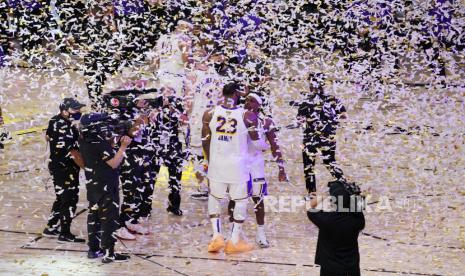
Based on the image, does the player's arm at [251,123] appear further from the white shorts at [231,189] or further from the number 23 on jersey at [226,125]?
the white shorts at [231,189]

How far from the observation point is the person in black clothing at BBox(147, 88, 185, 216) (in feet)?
36.4

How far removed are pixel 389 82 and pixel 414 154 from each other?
8.97 m

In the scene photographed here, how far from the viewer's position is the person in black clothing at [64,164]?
33.6 ft

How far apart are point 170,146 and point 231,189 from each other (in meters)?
1.55

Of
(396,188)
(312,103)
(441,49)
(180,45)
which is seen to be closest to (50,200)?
(180,45)

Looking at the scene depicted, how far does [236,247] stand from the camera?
33.9 ft

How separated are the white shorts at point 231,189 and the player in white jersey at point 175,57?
11.6 feet

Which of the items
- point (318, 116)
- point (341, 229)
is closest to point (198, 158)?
point (318, 116)

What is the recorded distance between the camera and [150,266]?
9.88 metres

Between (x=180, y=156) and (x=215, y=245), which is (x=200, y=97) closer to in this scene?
(x=180, y=156)

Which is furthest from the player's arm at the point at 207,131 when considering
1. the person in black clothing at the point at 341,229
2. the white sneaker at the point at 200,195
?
the person in black clothing at the point at 341,229

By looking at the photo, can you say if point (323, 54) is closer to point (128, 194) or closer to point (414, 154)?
point (414, 154)

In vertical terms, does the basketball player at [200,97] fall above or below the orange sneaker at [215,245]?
above

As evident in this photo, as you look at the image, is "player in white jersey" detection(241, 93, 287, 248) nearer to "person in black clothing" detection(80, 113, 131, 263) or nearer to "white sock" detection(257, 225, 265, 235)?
"white sock" detection(257, 225, 265, 235)
